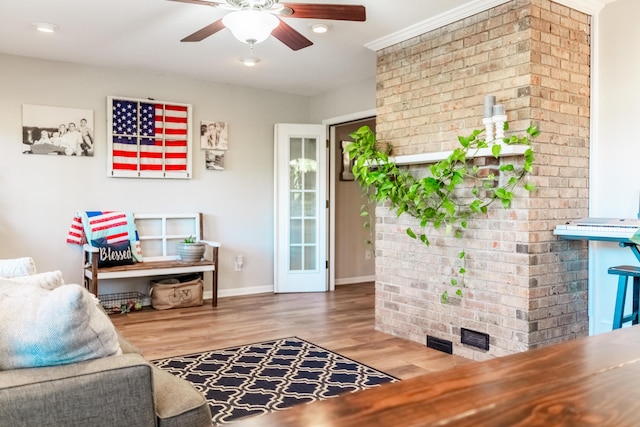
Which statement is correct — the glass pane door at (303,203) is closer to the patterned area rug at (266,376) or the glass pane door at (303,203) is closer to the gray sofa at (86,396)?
the patterned area rug at (266,376)

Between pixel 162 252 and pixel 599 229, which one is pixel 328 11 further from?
pixel 162 252

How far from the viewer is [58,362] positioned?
129cm

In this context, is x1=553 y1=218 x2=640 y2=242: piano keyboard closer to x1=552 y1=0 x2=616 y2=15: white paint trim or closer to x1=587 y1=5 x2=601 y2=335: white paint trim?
x1=587 y1=5 x2=601 y2=335: white paint trim

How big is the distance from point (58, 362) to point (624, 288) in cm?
306

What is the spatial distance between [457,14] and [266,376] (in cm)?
A: 275

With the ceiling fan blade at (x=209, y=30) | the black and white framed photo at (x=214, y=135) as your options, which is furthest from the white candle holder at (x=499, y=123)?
the black and white framed photo at (x=214, y=135)

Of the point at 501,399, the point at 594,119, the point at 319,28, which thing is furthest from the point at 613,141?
the point at 501,399

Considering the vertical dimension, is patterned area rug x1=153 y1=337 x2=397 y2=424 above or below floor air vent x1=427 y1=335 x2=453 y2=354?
below

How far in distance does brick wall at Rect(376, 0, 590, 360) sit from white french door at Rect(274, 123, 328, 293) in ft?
7.54

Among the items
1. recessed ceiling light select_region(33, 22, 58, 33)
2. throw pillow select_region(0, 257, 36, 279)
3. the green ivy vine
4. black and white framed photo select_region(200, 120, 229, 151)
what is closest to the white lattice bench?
black and white framed photo select_region(200, 120, 229, 151)

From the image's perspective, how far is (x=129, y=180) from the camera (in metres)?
5.18

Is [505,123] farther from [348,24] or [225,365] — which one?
[225,365]

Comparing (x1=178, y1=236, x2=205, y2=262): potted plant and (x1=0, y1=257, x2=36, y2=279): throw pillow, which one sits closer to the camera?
(x1=0, y1=257, x2=36, y2=279): throw pillow

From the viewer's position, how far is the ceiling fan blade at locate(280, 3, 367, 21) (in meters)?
2.70
